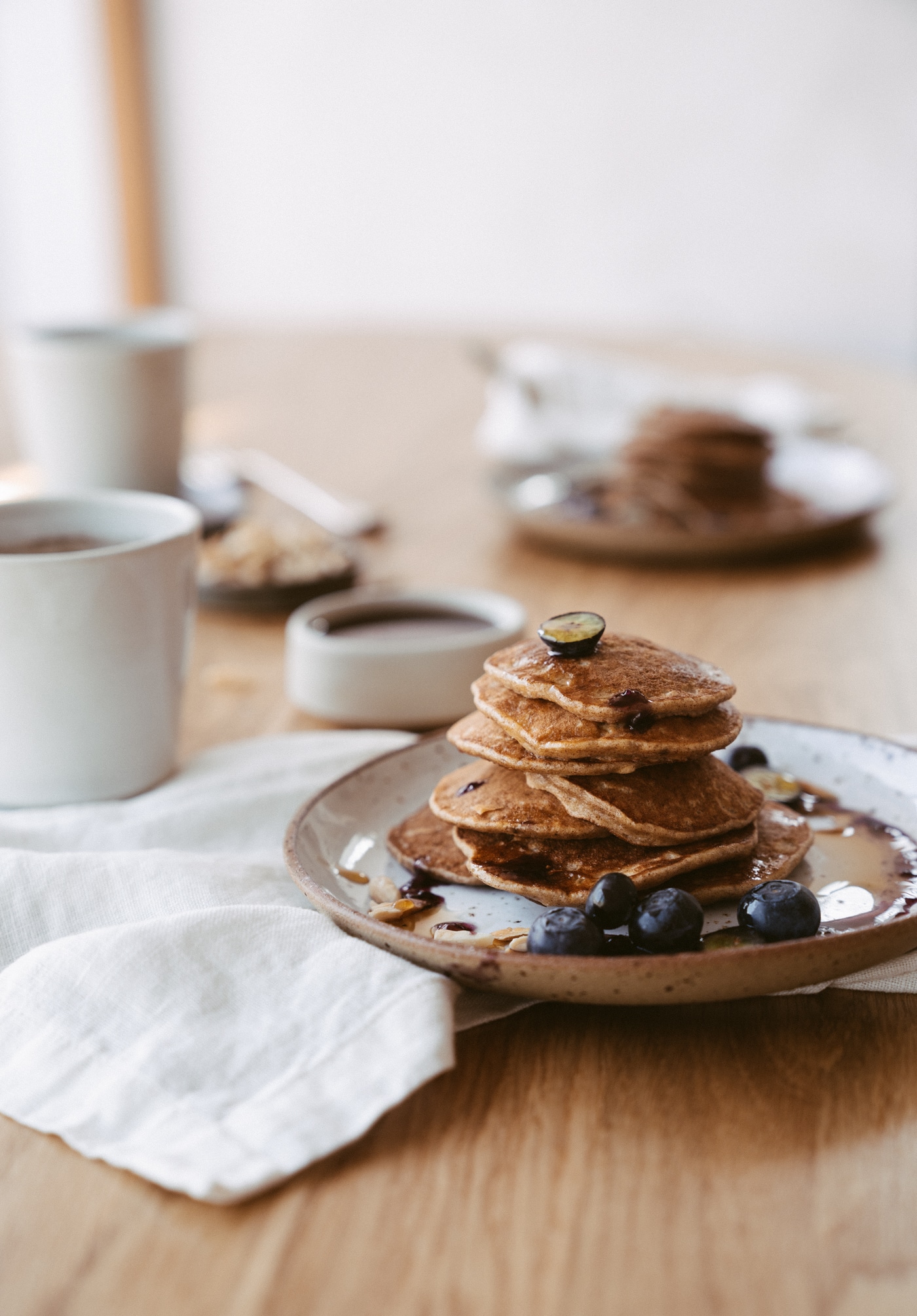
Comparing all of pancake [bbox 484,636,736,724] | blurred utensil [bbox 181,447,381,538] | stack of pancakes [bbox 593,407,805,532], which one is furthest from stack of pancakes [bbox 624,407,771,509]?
pancake [bbox 484,636,736,724]

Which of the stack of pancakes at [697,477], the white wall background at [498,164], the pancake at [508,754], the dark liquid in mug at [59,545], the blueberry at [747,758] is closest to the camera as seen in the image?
the pancake at [508,754]

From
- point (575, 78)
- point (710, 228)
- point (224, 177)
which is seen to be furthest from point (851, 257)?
point (224, 177)

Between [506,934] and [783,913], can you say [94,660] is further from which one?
[783,913]

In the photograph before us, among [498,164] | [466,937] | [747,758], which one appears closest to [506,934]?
[466,937]

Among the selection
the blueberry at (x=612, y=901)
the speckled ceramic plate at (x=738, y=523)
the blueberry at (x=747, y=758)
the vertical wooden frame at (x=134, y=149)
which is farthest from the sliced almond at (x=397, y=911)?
the vertical wooden frame at (x=134, y=149)

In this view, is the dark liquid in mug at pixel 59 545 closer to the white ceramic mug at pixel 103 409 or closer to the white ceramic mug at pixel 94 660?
the white ceramic mug at pixel 94 660

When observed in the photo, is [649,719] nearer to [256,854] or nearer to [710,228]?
[256,854]

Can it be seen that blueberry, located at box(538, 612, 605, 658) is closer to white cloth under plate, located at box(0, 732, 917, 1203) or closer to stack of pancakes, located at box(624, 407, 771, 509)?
white cloth under plate, located at box(0, 732, 917, 1203)

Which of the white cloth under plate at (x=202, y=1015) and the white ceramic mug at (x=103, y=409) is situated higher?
the white ceramic mug at (x=103, y=409)
